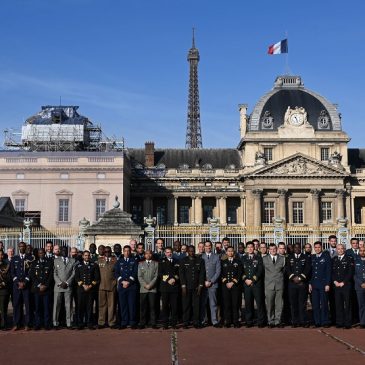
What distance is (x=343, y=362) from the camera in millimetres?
9078

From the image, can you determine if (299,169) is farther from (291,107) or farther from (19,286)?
(19,286)

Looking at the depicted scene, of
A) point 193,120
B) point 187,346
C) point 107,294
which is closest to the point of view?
point 187,346

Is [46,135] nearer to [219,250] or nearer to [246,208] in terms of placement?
[246,208]

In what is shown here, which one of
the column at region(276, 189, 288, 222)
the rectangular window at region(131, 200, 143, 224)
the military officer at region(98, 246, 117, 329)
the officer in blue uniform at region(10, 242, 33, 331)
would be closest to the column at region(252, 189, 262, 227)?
the column at region(276, 189, 288, 222)

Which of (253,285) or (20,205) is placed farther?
(20,205)

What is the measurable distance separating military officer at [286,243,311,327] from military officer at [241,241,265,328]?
0.61 metres

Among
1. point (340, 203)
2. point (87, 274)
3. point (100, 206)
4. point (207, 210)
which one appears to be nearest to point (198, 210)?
point (207, 210)

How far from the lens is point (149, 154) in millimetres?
57281

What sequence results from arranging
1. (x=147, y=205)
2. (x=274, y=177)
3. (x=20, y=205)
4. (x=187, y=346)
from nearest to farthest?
(x=187, y=346) → (x=20, y=205) → (x=274, y=177) → (x=147, y=205)

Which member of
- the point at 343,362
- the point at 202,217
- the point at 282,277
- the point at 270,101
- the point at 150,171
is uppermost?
the point at 270,101

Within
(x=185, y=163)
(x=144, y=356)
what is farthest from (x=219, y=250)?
(x=185, y=163)

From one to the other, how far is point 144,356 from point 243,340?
232 cm

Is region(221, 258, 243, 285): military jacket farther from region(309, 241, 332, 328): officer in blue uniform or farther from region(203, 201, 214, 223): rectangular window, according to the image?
region(203, 201, 214, 223): rectangular window

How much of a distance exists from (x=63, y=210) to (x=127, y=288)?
110 ft
